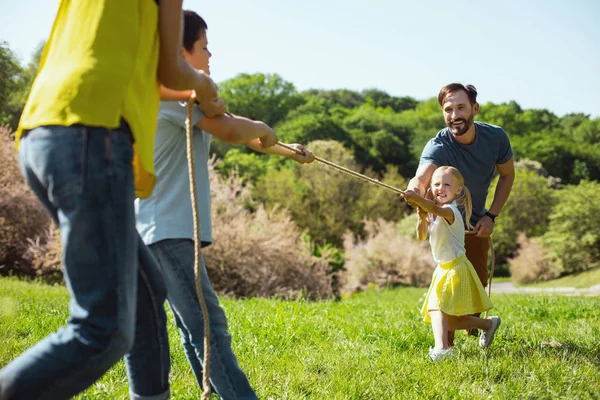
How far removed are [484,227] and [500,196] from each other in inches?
16.8

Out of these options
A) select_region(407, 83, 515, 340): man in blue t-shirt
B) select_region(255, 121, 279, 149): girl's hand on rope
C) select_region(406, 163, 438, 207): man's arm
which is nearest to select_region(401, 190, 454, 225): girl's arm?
select_region(406, 163, 438, 207): man's arm

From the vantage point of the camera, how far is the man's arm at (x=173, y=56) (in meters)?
2.07

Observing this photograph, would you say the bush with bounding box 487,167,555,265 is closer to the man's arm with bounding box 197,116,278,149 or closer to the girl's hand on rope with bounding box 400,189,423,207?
the girl's hand on rope with bounding box 400,189,423,207

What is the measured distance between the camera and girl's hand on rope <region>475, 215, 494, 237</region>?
498 centimetres

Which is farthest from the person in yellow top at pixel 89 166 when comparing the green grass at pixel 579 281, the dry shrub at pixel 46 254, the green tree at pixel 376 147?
the green tree at pixel 376 147

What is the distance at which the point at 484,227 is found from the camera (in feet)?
16.3

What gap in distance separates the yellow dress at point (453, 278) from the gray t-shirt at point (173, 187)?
6.76ft

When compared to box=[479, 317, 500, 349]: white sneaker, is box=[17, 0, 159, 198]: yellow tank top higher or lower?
higher

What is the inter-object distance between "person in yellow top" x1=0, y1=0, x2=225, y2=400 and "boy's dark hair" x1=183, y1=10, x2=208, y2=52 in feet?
2.34

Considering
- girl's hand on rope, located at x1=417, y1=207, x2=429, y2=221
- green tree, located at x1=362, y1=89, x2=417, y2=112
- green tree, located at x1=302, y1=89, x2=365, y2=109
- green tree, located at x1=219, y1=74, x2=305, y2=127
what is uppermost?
green tree, located at x1=362, y1=89, x2=417, y2=112

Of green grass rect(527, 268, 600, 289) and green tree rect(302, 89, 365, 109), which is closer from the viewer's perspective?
green grass rect(527, 268, 600, 289)

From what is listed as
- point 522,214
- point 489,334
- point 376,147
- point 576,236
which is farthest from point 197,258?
point 376,147

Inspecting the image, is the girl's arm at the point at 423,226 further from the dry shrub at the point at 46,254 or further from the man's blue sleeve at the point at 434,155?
the dry shrub at the point at 46,254

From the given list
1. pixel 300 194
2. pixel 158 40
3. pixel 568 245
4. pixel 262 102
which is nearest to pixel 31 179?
pixel 158 40
